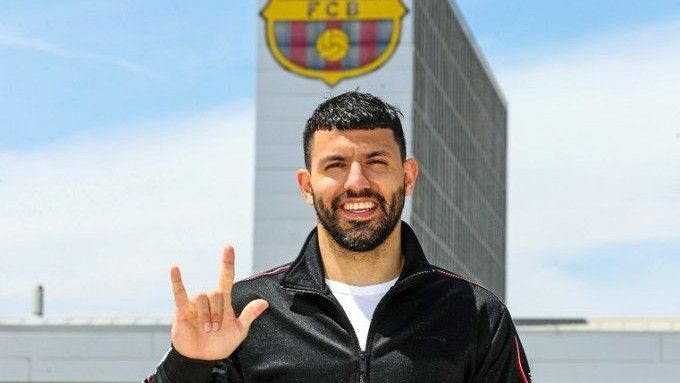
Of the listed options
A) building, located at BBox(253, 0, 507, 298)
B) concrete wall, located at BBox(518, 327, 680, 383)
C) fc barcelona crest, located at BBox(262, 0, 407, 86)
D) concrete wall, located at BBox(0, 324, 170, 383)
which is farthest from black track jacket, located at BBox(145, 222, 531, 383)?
fc barcelona crest, located at BBox(262, 0, 407, 86)

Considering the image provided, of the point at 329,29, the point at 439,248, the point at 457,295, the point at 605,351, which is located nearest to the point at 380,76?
the point at 329,29

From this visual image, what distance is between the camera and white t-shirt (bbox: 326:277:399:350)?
21.8 ft

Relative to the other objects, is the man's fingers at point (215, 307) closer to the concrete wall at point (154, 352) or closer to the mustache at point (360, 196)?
the mustache at point (360, 196)

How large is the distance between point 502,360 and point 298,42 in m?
105

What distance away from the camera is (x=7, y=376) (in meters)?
90.6

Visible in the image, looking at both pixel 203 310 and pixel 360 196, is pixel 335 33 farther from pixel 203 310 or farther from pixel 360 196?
pixel 203 310

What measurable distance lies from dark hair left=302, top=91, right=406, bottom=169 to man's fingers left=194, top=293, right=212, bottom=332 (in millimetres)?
672

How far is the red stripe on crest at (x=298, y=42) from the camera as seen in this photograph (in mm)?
110125

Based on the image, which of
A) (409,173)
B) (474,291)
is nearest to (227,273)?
A: (409,173)

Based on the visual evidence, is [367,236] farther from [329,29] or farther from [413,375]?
[329,29]

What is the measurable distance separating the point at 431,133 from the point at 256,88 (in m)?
15.3

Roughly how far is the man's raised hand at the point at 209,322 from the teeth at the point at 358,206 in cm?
50

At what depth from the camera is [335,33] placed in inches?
4350

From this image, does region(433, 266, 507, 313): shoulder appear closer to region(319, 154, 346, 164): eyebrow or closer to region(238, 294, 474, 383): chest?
region(238, 294, 474, 383): chest
